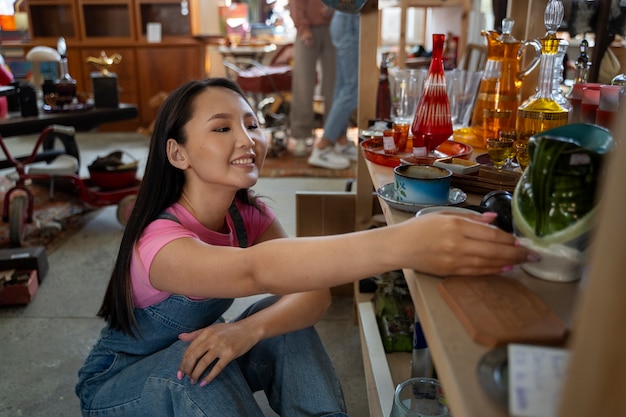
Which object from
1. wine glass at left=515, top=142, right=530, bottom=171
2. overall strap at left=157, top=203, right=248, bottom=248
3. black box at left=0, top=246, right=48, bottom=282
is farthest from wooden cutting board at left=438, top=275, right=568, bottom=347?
black box at left=0, top=246, right=48, bottom=282

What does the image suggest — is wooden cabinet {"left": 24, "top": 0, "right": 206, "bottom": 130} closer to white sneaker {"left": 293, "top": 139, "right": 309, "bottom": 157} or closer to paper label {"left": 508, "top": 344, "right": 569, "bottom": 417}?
white sneaker {"left": 293, "top": 139, "right": 309, "bottom": 157}

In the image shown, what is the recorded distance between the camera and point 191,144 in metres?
1.08

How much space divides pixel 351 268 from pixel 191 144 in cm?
49

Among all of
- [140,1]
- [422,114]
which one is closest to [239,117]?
[422,114]

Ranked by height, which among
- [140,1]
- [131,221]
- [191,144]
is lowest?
[131,221]

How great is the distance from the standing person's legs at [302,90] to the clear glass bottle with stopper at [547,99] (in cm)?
283

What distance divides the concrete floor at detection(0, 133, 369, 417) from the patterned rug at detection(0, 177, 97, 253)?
80 millimetres

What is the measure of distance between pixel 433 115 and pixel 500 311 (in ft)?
2.34

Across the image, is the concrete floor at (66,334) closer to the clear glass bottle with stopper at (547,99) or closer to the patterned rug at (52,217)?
the patterned rug at (52,217)

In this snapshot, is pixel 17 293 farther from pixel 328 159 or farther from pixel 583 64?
pixel 328 159

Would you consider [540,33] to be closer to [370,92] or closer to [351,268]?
[370,92]

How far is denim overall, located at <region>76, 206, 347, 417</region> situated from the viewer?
3.14 feet

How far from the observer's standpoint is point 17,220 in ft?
8.02

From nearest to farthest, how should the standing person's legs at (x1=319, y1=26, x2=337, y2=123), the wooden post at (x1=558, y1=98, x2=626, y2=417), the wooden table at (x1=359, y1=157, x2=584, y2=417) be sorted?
the wooden post at (x1=558, y1=98, x2=626, y2=417) < the wooden table at (x1=359, y1=157, x2=584, y2=417) < the standing person's legs at (x1=319, y1=26, x2=337, y2=123)
